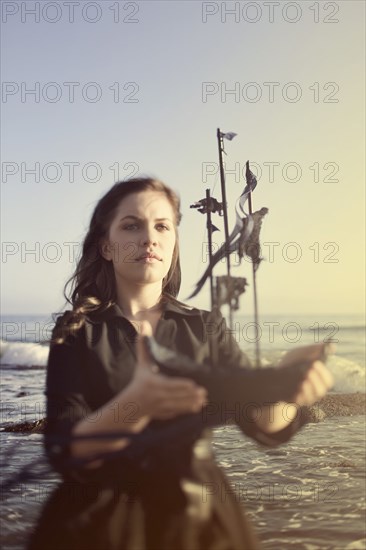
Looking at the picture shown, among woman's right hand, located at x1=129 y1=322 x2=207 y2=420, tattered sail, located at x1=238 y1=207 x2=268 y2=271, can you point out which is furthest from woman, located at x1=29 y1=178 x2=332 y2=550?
tattered sail, located at x1=238 y1=207 x2=268 y2=271

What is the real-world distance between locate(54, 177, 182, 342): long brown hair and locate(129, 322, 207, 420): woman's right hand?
53cm

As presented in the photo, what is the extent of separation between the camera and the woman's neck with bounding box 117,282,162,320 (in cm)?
249

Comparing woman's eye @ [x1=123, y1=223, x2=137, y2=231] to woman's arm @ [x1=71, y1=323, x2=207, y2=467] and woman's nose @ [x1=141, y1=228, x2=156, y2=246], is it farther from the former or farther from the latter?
woman's arm @ [x1=71, y1=323, x2=207, y2=467]

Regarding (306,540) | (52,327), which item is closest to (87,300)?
(52,327)

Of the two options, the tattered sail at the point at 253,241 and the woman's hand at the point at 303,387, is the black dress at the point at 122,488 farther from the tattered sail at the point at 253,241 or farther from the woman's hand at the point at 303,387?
the tattered sail at the point at 253,241

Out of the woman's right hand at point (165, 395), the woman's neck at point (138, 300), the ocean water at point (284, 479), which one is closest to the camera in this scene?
the woman's right hand at point (165, 395)

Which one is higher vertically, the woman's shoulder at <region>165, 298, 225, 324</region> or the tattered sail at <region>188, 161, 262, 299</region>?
the tattered sail at <region>188, 161, 262, 299</region>

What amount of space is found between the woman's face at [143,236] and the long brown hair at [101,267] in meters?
0.04

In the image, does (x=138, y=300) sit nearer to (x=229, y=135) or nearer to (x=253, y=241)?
(x=253, y=241)

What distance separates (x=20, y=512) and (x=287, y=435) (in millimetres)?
4494

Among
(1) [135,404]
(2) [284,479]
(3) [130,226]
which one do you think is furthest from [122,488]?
(2) [284,479]

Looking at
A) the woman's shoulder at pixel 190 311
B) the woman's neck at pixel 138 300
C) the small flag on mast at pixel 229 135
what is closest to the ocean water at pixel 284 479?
the woman's shoulder at pixel 190 311

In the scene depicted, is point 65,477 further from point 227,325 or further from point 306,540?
point 306,540

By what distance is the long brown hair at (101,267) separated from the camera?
2467mm
